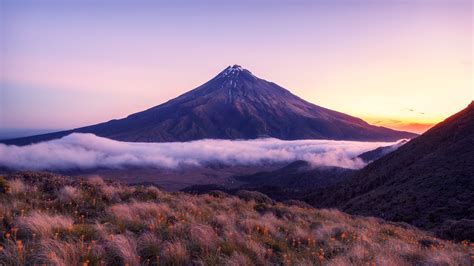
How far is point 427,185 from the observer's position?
35.1m

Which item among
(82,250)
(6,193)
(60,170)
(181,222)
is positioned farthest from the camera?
(60,170)

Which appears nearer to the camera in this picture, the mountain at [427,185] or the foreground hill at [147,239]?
the foreground hill at [147,239]

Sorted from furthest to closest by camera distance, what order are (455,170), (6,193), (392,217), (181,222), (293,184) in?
(293,184)
(455,170)
(392,217)
(6,193)
(181,222)

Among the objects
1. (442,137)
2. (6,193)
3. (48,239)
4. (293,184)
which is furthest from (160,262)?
(293,184)

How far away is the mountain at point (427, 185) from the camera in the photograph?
92.5 ft

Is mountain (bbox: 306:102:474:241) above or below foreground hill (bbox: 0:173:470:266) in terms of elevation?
below

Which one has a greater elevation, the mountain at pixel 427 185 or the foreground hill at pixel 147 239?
the foreground hill at pixel 147 239

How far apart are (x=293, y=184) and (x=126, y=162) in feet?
377

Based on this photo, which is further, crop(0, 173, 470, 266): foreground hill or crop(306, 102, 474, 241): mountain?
crop(306, 102, 474, 241): mountain

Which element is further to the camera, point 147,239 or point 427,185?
point 427,185

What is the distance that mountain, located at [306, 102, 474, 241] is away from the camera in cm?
2820

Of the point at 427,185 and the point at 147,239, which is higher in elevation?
the point at 147,239

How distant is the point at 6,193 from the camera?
9.77 meters

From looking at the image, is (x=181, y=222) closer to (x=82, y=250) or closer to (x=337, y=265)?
(x=82, y=250)
